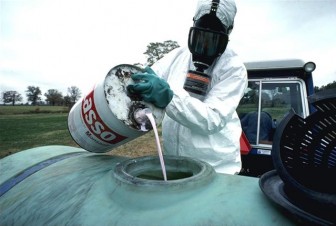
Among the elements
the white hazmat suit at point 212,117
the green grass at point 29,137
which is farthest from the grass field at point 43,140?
the white hazmat suit at point 212,117

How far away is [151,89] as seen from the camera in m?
1.47

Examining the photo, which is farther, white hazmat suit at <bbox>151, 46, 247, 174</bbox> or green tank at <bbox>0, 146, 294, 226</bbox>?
white hazmat suit at <bbox>151, 46, 247, 174</bbox>

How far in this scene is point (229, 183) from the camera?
45.5 inches

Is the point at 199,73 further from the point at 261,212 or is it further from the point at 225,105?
the point at 261,212

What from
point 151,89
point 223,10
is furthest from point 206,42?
point 151,89

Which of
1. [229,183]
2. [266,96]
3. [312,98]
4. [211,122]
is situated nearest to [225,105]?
[211,122]

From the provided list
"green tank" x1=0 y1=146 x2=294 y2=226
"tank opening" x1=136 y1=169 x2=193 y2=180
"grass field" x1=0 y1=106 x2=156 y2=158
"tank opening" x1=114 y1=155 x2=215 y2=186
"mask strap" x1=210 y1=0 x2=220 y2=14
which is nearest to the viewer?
"green tank" x1=0 y1=146 x2=294 y2=226

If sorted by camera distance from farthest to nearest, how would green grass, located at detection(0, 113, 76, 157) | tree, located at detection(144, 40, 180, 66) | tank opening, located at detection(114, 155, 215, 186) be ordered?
tree, located at detection(144, 40, 180, 66) → green grass, located at detection(0, 113, 76, 157) → tank opening, located at detection(114, 155, 215, 186)

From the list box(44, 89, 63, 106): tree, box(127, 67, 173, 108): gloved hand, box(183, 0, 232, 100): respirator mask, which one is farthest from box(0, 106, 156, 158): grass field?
box(44, 89, 63, 106): tree

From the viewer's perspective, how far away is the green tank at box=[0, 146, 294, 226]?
942 millimetres

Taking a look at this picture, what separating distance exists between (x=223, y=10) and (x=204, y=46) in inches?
11.3

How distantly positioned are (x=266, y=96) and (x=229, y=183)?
3.76 m

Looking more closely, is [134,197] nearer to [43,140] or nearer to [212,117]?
[212,117]

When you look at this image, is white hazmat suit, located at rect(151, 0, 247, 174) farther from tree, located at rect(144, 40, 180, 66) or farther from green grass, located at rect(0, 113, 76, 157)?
tree, located at rect(144, 40, 180, 66)
